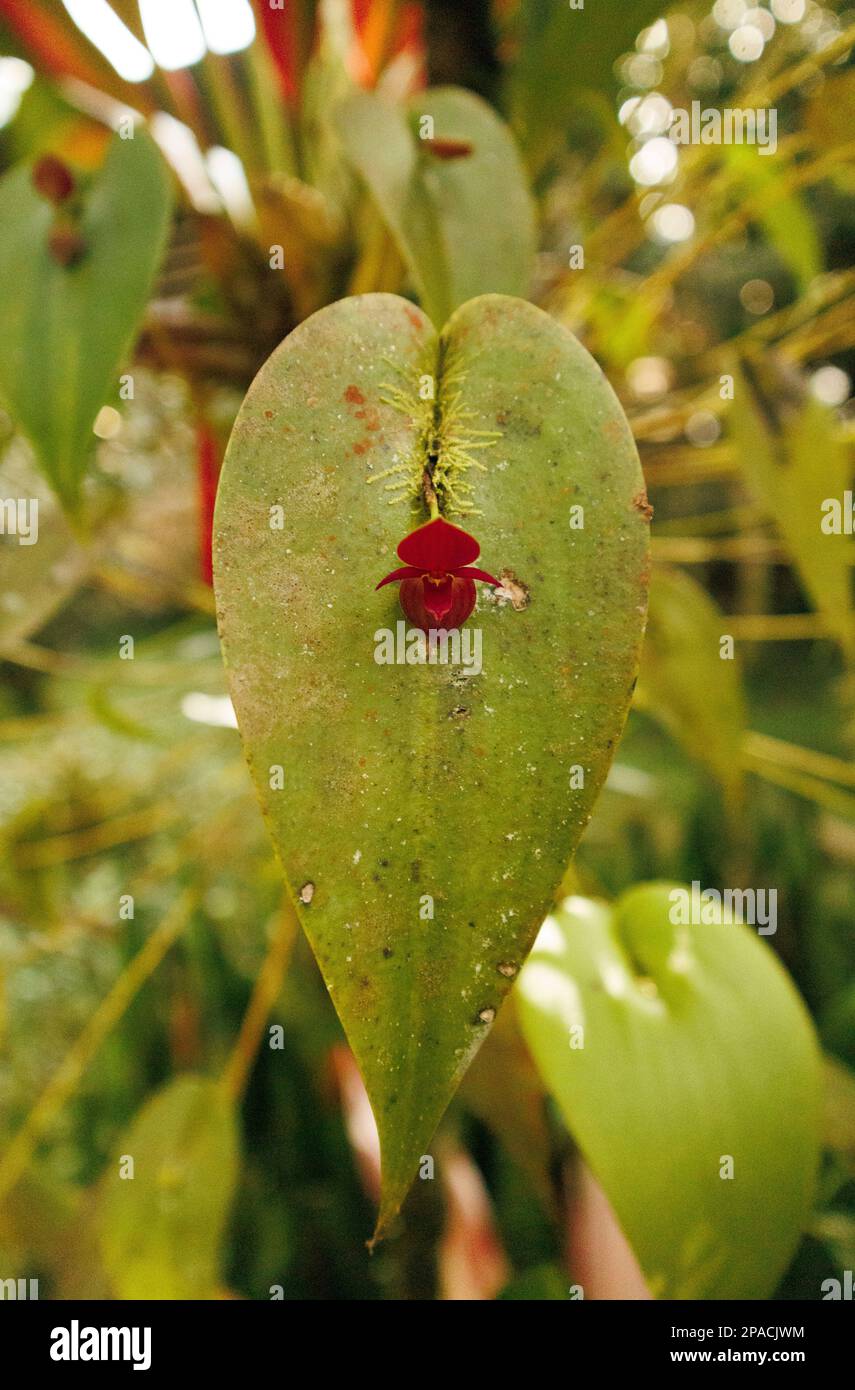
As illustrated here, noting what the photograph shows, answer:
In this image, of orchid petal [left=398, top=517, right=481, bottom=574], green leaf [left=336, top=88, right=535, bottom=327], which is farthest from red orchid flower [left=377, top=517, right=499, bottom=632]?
green leaf [left=336, top=88, right=535, bottom=327]

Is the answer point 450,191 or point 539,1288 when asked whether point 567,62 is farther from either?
point 539,1288

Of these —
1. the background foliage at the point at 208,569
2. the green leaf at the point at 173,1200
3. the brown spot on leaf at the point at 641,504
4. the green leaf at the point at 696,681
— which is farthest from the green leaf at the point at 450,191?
the green leaf at the point at 173,1200

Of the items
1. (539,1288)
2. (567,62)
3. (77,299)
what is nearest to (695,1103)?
(539,1288)

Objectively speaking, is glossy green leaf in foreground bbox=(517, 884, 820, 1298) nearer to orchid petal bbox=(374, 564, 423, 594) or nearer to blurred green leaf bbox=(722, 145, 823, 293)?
orchid petal bbox=(374, 564, 423, 594)

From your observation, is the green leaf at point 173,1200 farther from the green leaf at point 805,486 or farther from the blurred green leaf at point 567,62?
the blurred green leaf at point 567,62
